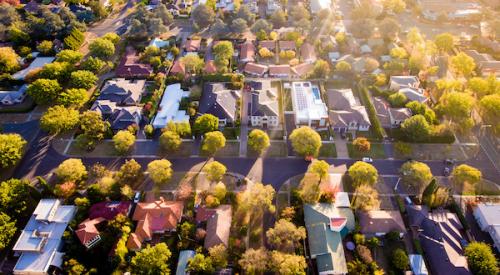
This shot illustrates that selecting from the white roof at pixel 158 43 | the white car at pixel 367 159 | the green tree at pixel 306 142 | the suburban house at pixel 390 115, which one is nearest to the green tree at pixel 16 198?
the green tree at pixel 306 142

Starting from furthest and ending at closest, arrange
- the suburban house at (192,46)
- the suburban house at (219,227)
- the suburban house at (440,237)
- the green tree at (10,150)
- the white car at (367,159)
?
the suburban house at (192,46) < the white car at (367,159) < the green tree at (10,150) < the suburban house at (219,227) < the suburban house at (440,237)

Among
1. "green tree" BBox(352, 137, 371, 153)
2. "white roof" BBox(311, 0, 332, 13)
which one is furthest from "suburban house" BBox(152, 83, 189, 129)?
"white roof" BBox(311, 0, 332, 13)

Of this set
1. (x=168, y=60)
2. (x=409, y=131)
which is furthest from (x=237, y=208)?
(x=168, y=60)

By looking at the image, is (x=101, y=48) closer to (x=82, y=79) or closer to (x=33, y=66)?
(x=82, y=79)

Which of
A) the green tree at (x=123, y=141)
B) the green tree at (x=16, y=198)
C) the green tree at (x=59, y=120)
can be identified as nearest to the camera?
the green tree at (x=16, y=198)

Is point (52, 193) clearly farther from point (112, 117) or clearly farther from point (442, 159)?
point (442, 159)

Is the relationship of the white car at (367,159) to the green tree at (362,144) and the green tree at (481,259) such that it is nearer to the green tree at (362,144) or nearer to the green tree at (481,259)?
the green tree at (362,144)

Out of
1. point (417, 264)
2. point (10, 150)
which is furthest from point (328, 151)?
point (10, 150)

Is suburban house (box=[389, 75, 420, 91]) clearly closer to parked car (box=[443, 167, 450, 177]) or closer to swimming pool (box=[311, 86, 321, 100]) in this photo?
swimming pool (box=[311, 86, 321, 100])
